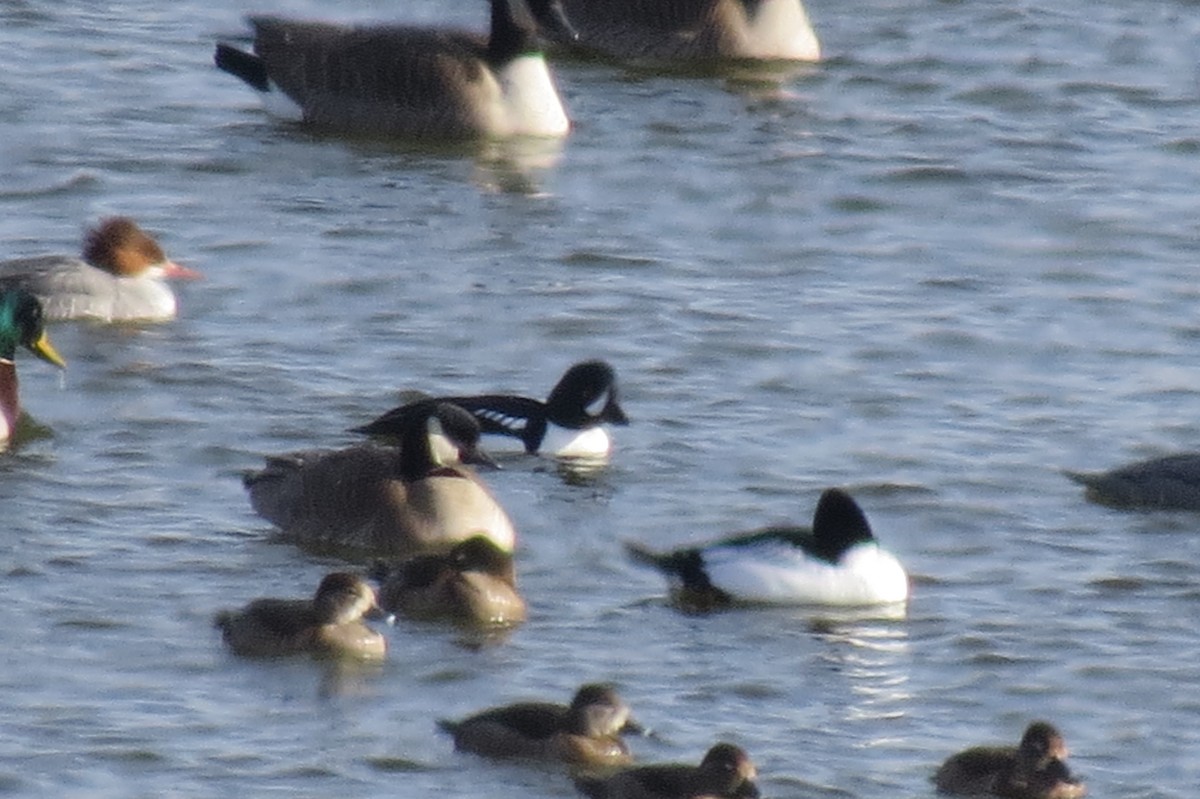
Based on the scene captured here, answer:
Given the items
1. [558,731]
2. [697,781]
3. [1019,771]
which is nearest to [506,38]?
[558,731]

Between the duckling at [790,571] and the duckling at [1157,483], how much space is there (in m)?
1.57

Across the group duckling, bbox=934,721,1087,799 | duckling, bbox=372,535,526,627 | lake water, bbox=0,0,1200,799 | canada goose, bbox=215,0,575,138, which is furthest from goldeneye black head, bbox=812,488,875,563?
canada goose, bbox=215,0,575,138

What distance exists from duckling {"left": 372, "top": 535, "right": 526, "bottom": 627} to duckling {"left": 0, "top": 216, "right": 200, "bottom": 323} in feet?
14.3

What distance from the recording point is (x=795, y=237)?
709 inches

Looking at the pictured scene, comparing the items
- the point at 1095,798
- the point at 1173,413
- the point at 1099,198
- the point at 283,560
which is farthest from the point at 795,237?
the point at 1095,798

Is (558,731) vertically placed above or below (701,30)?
below

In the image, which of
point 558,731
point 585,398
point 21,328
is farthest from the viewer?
point 21,328

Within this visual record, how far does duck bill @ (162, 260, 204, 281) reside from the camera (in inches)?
630

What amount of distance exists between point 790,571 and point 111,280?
4.99 metres

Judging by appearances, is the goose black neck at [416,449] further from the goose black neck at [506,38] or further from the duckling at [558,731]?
the goose black neck at [506,38]

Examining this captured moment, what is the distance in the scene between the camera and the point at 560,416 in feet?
45.8

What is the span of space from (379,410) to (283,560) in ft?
6.75

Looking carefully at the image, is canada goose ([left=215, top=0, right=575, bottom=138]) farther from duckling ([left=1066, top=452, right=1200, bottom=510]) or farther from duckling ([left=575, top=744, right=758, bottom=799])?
duckling ([left=575, top=744, right=758, bottom=799])

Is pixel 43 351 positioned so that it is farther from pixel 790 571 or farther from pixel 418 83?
pixel 418 83
